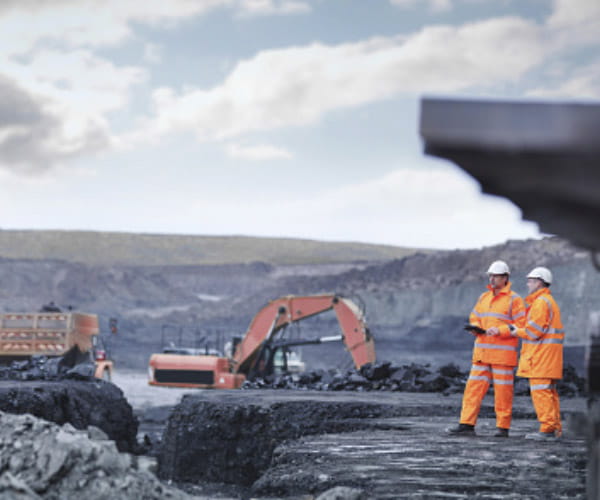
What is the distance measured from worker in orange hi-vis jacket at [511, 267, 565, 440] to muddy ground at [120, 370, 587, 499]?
1.46 ft

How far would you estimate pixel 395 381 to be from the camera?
15.4m

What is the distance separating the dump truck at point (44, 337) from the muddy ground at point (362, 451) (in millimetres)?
8351

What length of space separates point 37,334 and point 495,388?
47.5 feet

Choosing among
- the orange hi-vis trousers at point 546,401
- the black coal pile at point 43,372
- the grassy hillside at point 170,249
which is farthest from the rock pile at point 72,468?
the grassy hillside at point 170,249

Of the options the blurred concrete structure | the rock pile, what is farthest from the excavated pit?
the rock pile

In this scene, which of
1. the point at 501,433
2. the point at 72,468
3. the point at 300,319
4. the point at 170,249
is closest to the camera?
the point at 72,468

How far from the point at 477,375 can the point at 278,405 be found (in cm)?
354

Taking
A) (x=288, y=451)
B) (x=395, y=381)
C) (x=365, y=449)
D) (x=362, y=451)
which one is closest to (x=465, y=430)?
(x=365, y=449)

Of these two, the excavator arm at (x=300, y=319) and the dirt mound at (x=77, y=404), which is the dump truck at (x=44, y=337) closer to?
the excavator arm at (x=300, y=319)

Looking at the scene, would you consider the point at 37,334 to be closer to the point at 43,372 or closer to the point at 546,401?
the point at 43,372

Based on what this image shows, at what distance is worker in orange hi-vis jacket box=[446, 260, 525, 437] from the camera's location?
25.7ft

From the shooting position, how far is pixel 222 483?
35.2 ft

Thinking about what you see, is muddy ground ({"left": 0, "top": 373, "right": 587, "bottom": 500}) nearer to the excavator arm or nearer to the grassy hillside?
the excavator arm

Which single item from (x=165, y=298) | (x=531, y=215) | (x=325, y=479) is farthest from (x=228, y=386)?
(x=165, y=298)
